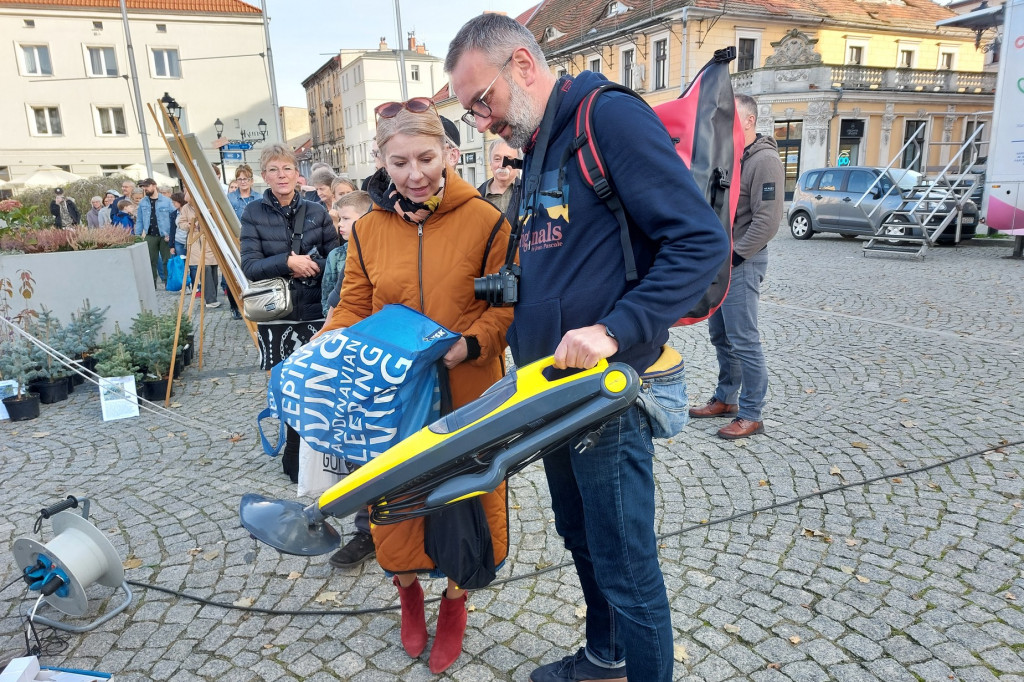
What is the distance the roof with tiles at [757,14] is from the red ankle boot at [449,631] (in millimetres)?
30131

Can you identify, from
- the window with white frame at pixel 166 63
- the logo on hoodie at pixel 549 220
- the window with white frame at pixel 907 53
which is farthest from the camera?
the window with white frame at pixel 166 63

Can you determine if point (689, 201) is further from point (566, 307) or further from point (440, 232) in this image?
point (440, 232)

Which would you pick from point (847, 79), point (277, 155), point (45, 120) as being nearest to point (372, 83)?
point (45, 120)

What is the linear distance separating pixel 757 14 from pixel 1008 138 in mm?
24128

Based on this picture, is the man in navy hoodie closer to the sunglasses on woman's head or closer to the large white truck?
the sunglasses on woman's head

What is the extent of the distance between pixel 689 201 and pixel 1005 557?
103 inches

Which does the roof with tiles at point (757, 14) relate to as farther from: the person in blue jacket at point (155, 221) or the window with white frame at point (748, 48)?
the person in blue jacket at point (155, 221)

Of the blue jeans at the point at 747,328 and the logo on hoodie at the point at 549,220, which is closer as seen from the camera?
the logo on hoodie at the point at 549,220

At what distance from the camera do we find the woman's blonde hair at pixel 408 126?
7.39ft

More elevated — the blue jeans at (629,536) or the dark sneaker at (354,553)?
the blue jeans at (629,536)

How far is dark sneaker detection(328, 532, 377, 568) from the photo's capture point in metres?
3.21

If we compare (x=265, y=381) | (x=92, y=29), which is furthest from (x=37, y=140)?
(x=265, y=381)

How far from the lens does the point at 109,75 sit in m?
38.5

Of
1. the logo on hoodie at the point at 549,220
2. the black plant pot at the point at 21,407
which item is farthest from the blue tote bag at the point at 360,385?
the black plant pot at the point at 21,407
